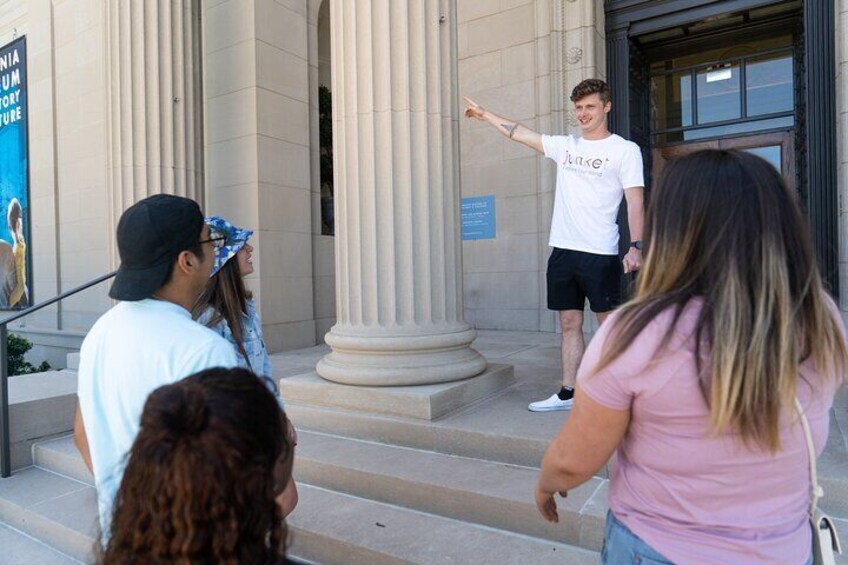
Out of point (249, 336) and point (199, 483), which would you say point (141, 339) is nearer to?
point (199, 483)

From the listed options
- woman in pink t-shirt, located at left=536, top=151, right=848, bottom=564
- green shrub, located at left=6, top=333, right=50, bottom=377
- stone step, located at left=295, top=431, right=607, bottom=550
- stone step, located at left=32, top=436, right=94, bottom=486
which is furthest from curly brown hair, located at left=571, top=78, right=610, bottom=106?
green shrub, located at left=6, top=333, right=50, bottom=377

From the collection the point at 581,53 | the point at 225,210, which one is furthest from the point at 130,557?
the point at 581,53

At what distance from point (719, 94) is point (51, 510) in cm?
835

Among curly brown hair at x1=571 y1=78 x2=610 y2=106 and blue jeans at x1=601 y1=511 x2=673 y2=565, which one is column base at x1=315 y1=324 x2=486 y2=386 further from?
blue jeans at x1=601 y1=511 x2=673 y2=565

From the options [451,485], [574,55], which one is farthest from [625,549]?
[574,55]

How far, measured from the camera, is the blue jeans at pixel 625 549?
1334 mm

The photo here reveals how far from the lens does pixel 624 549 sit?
1.40 m

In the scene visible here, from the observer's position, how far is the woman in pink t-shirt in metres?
1.17

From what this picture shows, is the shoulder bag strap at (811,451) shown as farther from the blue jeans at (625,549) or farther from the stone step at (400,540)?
the stone step at (400,540)

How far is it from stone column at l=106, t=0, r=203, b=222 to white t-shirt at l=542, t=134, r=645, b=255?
5170 mm

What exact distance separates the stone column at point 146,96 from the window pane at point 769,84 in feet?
23.2

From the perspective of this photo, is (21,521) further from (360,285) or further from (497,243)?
(497,243)

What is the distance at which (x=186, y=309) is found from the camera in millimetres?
1780

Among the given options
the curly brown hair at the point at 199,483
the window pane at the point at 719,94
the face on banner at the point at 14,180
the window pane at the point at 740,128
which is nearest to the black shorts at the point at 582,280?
the curly brown hair at the point at 199,483
